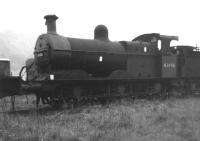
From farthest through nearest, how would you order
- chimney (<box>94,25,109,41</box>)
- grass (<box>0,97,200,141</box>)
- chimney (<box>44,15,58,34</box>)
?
chimney (<box>94,25,109,41</box>)
chimney (<box>44,15,58,34</box>)
grass (<box>0,97,200,141</box>)

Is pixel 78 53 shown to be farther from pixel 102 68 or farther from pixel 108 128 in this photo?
pixel 108 128

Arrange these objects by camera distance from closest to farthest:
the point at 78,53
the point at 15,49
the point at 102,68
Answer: the point at 78,53 < the point at 102,68 < the point at 15,49

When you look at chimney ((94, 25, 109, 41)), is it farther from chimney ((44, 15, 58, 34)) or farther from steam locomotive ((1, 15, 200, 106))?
chimney ((44, 15, 58, 34))

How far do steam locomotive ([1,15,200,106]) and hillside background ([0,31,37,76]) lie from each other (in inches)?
1560

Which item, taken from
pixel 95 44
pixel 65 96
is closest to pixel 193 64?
pixel 95 44

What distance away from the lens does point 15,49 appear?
6700 centimetres

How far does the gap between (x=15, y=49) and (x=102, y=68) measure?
57.3 metres

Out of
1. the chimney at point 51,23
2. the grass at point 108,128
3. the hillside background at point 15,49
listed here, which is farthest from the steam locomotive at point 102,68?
the hillside background at point 15,49

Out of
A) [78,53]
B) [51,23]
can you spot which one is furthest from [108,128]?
[51,23]

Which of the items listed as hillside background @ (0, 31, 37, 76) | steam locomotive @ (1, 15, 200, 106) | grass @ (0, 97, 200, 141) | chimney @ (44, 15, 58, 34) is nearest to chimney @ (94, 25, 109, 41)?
steam locomotive @ (1, 15, 200, 106)

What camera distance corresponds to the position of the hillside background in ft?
188

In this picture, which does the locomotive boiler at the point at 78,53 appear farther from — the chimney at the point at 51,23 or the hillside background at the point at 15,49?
the hillside background at the point at 15,49

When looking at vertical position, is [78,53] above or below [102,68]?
above

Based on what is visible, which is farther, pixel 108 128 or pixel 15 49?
pixel 15 49
